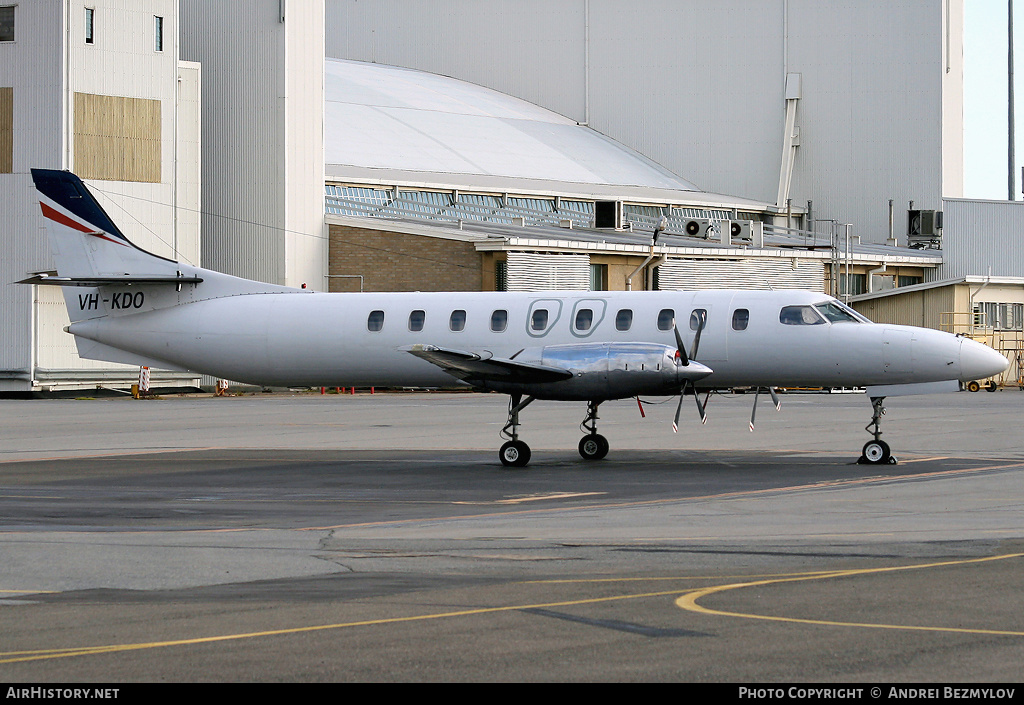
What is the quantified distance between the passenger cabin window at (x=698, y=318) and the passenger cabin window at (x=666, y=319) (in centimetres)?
35

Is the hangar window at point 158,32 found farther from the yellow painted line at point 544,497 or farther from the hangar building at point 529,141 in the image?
the yellow painted line at point 544,497

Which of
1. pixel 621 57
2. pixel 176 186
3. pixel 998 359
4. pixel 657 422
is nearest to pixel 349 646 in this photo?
pixel 998 359

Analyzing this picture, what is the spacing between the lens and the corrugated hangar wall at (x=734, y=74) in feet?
268

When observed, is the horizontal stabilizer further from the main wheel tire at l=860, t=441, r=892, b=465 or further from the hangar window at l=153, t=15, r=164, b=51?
the hangar window at l=153, t=15, r=164, b=51

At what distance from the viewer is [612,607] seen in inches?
399

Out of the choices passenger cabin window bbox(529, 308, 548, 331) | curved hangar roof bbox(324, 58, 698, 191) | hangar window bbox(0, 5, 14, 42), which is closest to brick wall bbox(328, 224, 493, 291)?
curved hangar roof bbox(324, 58, 698, 191)

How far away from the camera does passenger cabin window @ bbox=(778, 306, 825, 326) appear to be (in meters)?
24.0

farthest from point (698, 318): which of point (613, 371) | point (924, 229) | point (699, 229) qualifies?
point (924, 229)

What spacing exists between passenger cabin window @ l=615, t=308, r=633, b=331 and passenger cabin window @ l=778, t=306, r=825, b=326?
9.23 ft

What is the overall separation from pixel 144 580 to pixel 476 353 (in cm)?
1251

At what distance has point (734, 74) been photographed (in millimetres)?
85250

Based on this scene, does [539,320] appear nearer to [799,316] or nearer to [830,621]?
[799,316]

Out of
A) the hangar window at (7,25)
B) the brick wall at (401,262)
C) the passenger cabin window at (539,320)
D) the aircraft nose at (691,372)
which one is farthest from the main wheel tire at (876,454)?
the hangar window at (7,25)

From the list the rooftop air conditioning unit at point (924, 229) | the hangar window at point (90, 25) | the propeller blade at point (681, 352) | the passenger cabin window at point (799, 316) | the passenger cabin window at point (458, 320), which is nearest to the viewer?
the propeller blade at point (681, 352)
